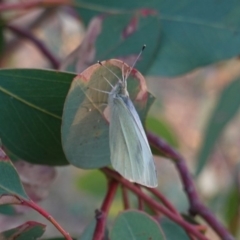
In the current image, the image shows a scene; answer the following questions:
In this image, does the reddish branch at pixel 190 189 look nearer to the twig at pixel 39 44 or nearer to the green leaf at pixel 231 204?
the twig at pixel 39 44

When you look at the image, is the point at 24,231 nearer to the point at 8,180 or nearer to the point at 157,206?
the point at 8,180

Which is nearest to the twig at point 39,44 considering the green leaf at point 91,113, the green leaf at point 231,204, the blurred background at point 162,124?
the blurred background at point 162,124

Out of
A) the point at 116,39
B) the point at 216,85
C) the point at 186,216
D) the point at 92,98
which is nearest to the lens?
the point at 92,98

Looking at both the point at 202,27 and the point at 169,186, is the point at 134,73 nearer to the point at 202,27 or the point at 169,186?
the point at 202,27

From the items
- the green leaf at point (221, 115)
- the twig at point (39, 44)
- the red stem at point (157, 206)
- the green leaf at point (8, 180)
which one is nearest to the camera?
the green leaf at point (8, 180)

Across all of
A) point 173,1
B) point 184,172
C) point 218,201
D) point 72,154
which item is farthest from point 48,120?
point 218,201

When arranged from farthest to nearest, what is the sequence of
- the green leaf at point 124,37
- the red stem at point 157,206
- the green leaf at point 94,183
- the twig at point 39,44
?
the green leaf at point 94,183
the twig at point 39,44
the green leaf at point 124,37
the red stem at point 157,206
